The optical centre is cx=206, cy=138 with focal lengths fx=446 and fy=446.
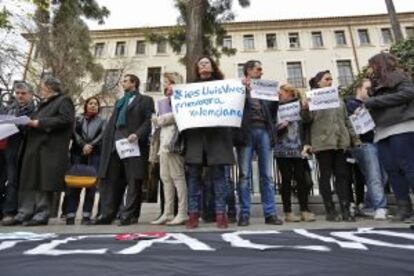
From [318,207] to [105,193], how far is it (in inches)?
120

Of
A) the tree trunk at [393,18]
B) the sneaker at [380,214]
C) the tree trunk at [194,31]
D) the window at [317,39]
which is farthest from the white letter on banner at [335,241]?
the window at [317,39]

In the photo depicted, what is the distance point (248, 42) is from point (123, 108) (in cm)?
3172

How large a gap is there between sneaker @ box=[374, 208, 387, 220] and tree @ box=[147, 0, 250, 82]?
166 inches

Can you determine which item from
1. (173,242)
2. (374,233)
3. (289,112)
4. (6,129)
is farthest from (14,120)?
(374,233)

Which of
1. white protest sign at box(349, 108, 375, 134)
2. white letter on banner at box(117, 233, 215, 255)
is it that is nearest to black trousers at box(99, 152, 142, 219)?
white letter on banner at box(117, 233, 215, 255)

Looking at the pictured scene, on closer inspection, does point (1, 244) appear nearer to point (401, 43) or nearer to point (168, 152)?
point (168, 152)

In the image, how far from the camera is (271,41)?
3603cm

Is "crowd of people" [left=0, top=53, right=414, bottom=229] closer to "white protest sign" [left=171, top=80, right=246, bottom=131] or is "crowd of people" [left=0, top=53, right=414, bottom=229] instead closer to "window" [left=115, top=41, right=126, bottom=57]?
"white protest sign" [left=171, top=80, right=246, bottom=131]

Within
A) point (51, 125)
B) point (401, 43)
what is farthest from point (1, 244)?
point (401, 43)

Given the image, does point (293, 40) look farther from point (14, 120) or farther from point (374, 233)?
point (374, 233)

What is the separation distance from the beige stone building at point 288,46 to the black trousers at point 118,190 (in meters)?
29.4

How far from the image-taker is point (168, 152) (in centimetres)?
527

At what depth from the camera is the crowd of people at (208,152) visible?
4.71 metres

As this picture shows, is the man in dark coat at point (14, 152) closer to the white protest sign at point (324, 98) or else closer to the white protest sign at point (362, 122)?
the white protest sign at point (324, 98)
